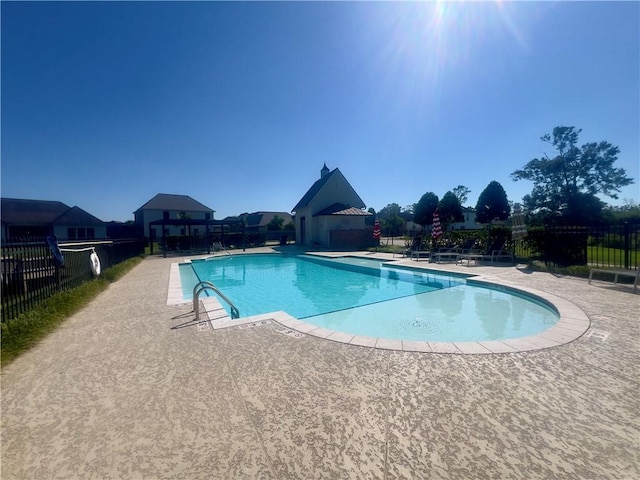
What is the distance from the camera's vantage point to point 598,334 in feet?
13.4

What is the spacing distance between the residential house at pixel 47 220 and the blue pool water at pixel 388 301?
33856 millimetres

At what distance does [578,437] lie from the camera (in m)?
2.07

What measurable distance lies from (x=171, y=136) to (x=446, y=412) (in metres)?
17.7

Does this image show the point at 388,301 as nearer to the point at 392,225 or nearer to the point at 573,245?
the point at 573,245

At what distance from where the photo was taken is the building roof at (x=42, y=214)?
32.5 metres

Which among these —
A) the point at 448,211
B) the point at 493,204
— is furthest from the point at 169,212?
the point at 493,204

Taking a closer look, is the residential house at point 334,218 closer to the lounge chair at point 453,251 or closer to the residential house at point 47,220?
the lounge chair at point 453,251

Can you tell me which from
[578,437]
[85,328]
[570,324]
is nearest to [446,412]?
[578,437]

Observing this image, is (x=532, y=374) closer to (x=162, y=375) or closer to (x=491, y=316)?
(x=491, y=316)

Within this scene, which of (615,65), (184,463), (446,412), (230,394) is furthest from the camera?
(615,65)

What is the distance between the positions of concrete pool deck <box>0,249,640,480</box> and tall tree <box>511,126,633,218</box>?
32.9m

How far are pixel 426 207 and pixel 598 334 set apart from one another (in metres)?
35.0

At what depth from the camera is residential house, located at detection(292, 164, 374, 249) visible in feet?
73.6

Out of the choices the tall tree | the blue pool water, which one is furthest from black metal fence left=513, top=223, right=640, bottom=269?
the tall tree
